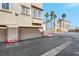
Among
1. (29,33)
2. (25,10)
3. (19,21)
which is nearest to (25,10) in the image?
(25,10)

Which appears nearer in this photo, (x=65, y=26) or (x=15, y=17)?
(x=15, y=17)

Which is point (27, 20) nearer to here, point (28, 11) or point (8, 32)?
point (28, 11)

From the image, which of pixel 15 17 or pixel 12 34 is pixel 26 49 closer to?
pixel 12 34

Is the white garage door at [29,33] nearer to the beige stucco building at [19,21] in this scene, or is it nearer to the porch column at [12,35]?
the beige stucco building at [19,21]

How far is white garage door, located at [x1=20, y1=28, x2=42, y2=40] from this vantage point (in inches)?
1181

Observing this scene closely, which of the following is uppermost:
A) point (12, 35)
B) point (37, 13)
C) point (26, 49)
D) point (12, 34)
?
point (37, 13)

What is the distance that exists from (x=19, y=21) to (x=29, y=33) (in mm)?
3693

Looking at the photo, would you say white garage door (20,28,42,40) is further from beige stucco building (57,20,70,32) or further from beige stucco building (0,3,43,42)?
beige stucco building (57,20,70,32)

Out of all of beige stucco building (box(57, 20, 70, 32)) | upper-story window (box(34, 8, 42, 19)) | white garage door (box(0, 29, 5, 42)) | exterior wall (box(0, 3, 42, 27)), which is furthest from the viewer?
beige stucco building (box(57, 20, 70, 32))

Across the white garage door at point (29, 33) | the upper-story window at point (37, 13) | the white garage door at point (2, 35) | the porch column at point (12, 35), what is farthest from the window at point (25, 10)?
the white garage door at point (2, 35)

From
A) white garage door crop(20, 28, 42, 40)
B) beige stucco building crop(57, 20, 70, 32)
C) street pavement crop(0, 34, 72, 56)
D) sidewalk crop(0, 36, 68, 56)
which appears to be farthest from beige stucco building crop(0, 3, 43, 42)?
beige stucco building crop(57, 20, 70, 32)

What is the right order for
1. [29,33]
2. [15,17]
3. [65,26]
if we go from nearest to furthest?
[15,17] → [29,33] → [65,26]

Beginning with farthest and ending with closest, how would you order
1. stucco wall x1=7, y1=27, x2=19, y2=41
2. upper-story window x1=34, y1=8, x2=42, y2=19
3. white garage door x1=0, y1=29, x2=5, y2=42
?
upper-story window x1=34, y1=8, x2=42, y2=19, stucco wall x1=7, y1=27, x2=19, y2=41, white garage door x1=0, y1=29, x2=5, y2=42

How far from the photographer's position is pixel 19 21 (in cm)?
2980
